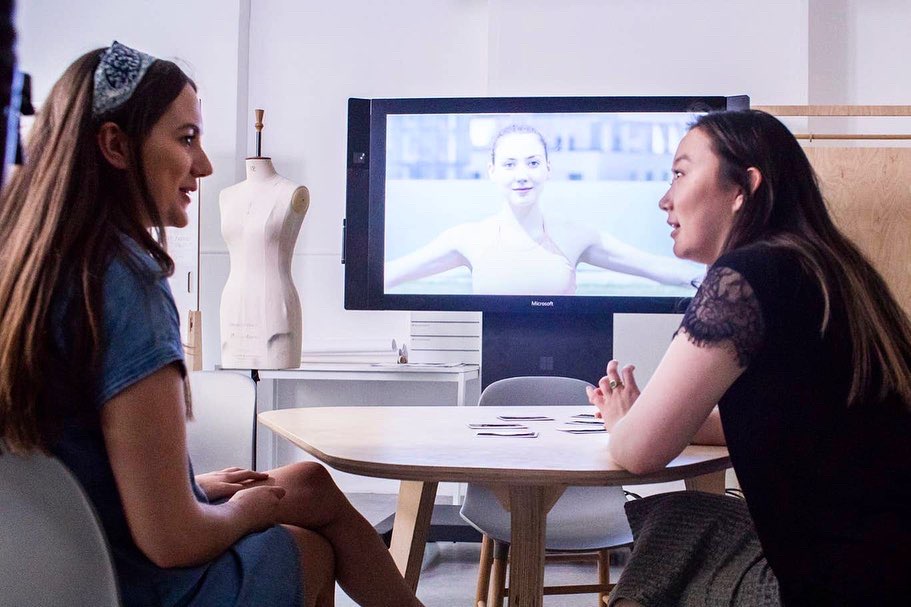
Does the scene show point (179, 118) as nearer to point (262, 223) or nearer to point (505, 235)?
point (262, 223)

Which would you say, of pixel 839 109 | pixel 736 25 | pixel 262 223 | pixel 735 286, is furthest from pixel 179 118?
pixel 736 25

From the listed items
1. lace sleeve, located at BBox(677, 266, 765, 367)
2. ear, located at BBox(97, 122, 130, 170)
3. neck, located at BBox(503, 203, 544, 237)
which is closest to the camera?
ear, located at BBox(97, 122, 130, 170)

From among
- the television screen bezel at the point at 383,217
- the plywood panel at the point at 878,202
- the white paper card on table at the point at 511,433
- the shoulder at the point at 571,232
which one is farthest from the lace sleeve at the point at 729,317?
the shoulder at the point at 571,232

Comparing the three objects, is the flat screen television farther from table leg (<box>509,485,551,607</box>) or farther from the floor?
table leg (<box>509,485,551,607</box>)

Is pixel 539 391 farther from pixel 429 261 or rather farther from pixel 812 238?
pixel 812 238

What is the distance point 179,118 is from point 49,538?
616mm

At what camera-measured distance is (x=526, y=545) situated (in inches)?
62.2

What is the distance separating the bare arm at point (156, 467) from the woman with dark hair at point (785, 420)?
652mm

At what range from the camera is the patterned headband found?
1228 millimetres

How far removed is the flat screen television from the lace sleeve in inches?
92.2

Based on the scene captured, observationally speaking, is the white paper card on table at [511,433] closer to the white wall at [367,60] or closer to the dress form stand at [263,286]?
the dress form stand at [263,286]

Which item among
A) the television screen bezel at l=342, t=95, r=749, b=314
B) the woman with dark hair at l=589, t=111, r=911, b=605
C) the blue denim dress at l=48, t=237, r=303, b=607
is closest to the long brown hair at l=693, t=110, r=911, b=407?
the woman with dark hair at l=589, t=111, r=911, b=605

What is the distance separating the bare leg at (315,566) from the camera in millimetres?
1363

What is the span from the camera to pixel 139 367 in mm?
1107
